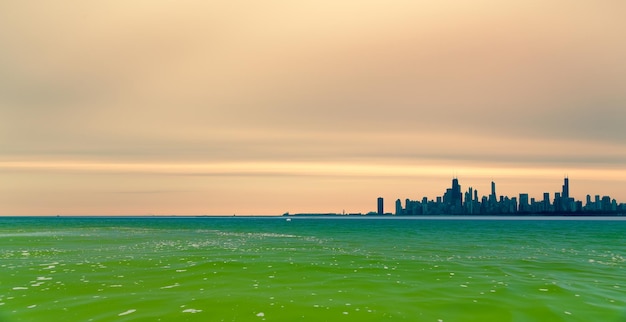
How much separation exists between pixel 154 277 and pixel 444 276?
20740 mm

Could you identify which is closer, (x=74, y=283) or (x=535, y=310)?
(x=535, y=310)

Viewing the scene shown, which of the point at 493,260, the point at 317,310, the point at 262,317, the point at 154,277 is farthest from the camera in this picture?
the point at 493,260

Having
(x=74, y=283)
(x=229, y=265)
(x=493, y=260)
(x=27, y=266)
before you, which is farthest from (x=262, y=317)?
(x=493, y=260)

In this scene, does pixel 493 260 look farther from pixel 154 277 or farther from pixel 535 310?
pixel 154 277

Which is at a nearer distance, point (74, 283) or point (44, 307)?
point (44, 307)

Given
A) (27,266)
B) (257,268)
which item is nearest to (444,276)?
(257,268)

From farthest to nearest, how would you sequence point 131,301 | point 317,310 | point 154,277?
point 154,277
point 131,301
point 317,310

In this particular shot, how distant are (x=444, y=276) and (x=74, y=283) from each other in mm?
25417

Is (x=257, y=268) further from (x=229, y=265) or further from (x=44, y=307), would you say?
(x=44, y=307)

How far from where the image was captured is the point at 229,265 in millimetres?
41219

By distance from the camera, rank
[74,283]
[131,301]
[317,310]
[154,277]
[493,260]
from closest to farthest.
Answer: [317,310] → [131,301] → [74,283] → [154,277] → [493,260]

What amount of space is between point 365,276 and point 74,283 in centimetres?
1964

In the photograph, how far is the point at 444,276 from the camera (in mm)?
35375

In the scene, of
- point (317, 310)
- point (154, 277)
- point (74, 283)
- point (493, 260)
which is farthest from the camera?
point (493, 260)
